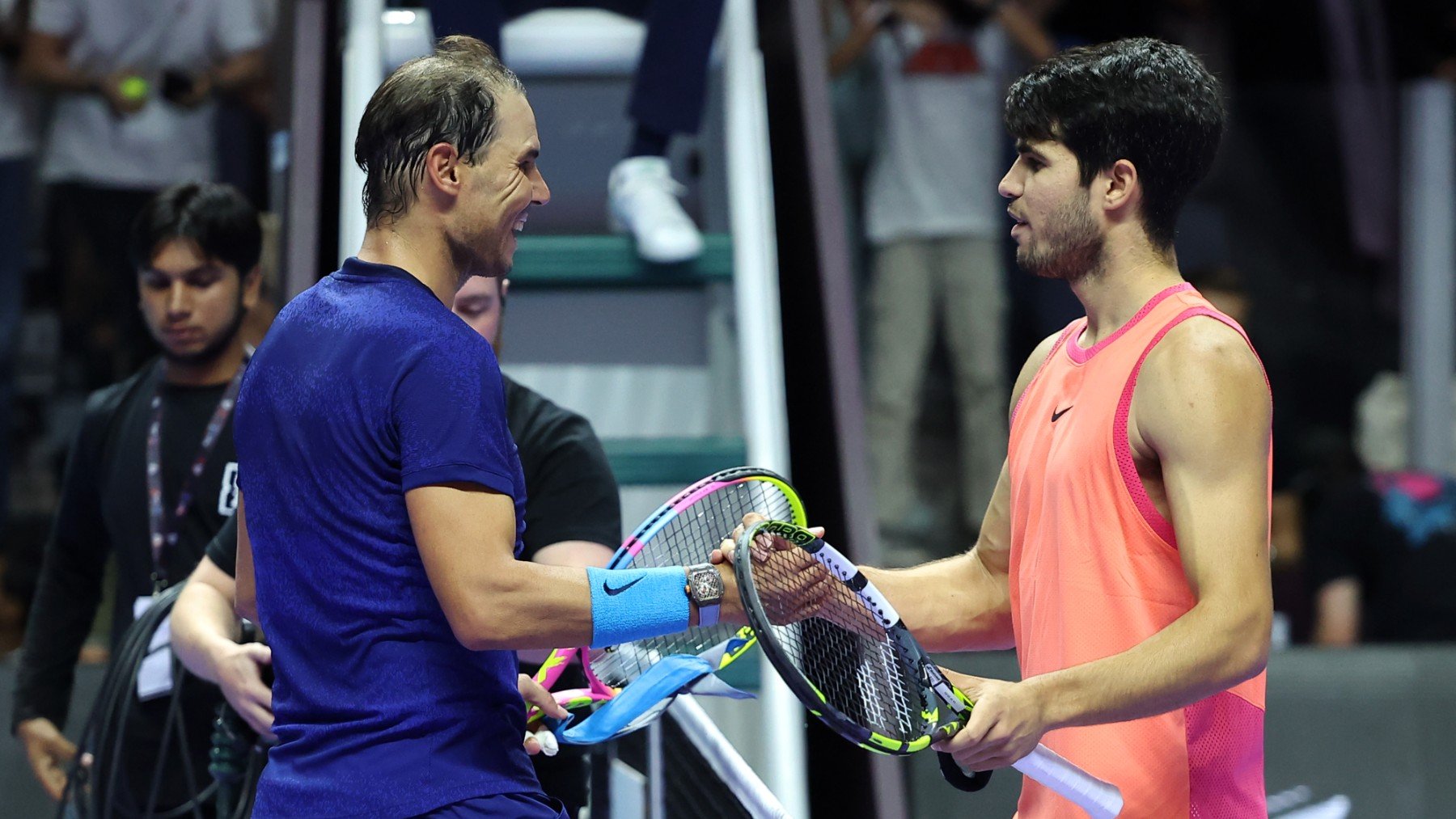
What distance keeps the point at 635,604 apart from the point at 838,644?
274 mm

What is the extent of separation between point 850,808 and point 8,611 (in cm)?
283

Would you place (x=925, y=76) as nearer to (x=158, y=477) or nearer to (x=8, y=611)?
(x=158, y=477)

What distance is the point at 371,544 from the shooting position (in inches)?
65.9

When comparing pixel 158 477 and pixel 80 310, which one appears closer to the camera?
pixel 158 477

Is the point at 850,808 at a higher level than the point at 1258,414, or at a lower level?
lower

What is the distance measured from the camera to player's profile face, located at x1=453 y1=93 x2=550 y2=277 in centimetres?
179

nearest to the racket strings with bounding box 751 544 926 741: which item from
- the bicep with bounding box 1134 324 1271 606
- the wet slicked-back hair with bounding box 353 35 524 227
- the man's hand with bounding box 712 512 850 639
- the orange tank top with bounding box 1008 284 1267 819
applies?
the man's hand with bounding box 712 512 850 639

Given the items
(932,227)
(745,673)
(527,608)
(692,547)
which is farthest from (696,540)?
(932,227)

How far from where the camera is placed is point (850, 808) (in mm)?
3498

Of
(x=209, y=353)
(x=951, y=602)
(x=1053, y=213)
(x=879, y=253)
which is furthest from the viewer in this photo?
(x=879, y=253)

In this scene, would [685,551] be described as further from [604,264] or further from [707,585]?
[604,264]

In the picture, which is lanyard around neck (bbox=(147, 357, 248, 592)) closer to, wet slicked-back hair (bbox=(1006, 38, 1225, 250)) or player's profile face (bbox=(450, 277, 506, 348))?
player's profile face (bbox=(450, 277, 506, 348))

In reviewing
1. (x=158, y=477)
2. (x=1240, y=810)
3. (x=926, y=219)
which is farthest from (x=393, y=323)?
(x=926, y=219)

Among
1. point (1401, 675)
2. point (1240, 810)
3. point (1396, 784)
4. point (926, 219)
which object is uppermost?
point (926, 219)
